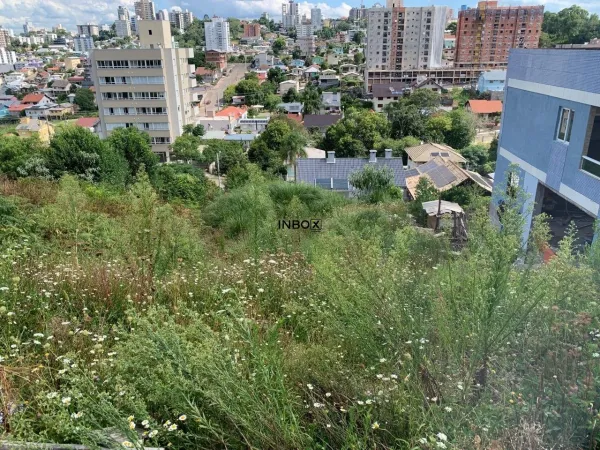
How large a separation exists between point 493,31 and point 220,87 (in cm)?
4011

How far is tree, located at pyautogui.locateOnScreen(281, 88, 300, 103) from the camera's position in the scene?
53281 mm

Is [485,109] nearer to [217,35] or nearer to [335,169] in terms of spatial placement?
[335,169]

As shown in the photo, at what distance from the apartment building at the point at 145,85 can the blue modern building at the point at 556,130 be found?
25954 mm

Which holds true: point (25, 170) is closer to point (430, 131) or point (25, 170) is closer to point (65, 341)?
point (65, 341)

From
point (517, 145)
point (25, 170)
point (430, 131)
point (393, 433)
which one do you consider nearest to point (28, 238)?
point (393, 433)

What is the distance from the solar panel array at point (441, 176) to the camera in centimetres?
1525

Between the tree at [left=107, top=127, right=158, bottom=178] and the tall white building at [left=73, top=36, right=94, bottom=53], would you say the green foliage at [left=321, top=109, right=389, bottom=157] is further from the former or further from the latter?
the tall white building at [left=73, top=36, right=94, bottom=53]

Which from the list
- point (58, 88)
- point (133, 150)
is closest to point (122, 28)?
point (58, 88)

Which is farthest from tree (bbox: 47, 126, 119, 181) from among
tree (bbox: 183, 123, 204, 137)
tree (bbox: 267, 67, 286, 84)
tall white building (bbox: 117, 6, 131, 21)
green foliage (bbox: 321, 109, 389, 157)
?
tall white building (bbox: 117, 6, 131, 21)

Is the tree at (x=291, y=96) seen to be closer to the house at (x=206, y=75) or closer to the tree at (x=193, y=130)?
the house at (x=206, y=75)

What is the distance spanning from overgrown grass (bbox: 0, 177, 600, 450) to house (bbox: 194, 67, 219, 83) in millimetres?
70519

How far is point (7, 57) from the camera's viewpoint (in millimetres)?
107250

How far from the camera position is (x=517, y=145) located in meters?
7.85

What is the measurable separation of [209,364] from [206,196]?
12.0 metres
